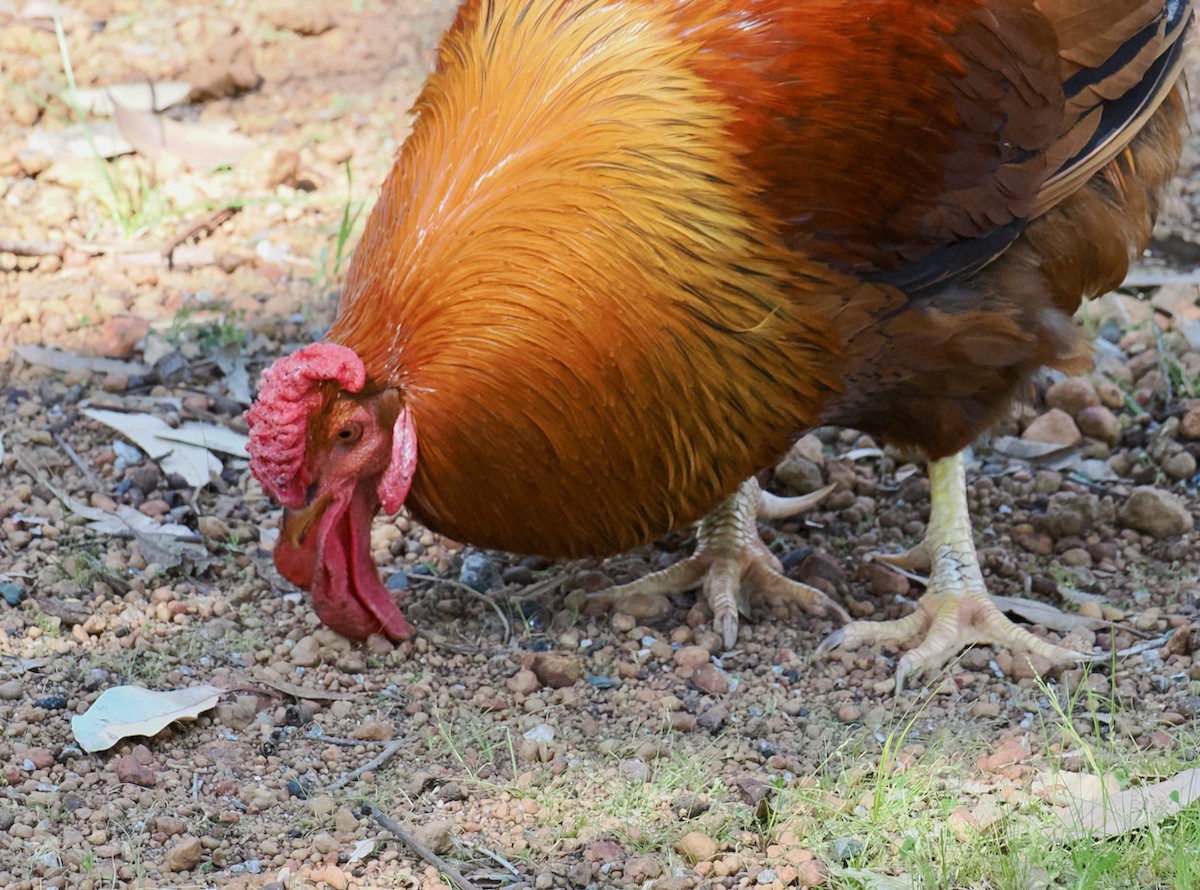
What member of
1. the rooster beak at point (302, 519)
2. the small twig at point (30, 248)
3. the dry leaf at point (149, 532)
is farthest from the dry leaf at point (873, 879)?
the small twig at point (30, 248)

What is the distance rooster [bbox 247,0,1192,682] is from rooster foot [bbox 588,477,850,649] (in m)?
0.49

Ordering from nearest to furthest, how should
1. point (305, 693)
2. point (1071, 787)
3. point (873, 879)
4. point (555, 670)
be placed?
point (873, 879) → point (1071, 787) → point (305, 693) → point (555, 670)

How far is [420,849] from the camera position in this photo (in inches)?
120

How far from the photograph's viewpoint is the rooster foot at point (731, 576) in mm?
4168

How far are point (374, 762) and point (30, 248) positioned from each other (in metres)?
3.06

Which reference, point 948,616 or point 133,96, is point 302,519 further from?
point 133,96

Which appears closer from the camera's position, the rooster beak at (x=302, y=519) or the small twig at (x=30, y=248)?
the rooster beak at (x=302, y=519)

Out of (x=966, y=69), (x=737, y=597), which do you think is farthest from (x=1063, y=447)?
(x=966, y=69)

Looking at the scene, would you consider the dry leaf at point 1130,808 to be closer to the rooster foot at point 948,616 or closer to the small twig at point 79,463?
the rooster foot at point 948,616

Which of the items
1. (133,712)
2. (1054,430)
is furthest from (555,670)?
(1054,430)

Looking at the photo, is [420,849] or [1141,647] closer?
[420,849]

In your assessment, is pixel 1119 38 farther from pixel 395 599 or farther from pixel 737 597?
pixel 395 599

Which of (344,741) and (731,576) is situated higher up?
(344,741)

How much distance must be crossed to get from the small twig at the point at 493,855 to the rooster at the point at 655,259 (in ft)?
2.48
